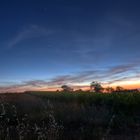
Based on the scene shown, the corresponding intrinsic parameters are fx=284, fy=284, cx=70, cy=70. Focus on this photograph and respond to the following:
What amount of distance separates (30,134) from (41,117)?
3.43 metres

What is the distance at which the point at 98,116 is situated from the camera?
36.4 feet

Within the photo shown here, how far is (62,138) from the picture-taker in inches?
292

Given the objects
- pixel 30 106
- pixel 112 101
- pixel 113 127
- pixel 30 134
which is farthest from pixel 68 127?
pixel 112 101

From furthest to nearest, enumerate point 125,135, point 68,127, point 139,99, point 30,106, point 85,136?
point 139,99
point 30,106
point 68,127
point 125,135
point 85,136

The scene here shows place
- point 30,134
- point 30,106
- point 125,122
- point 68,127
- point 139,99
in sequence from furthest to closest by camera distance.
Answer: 1. point 139,99
2. point 30,106
3. point 125,122
4. point 68,127
5. point 30,134

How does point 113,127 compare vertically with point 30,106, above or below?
below

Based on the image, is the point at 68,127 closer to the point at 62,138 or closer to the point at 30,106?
the point at 62,138

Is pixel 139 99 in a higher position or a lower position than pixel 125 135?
higher

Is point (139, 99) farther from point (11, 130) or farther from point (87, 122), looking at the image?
point (11, 130)

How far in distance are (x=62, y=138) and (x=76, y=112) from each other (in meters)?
3.98

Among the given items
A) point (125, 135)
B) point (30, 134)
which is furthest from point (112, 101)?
point (30, 134)

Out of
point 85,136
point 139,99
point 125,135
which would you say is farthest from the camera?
point 139,99

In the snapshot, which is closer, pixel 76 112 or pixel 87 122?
pixel 87 122

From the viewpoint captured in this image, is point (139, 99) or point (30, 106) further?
point (139, 99)
